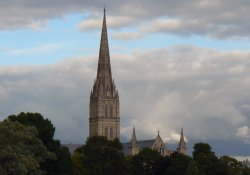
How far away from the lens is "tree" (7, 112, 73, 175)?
386ft

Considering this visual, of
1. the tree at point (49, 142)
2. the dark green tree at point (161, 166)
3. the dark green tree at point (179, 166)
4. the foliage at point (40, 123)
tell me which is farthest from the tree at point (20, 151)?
the dark green tree at point (161, 166)

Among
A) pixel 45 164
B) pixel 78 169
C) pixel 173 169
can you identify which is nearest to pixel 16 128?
pixel 45 164

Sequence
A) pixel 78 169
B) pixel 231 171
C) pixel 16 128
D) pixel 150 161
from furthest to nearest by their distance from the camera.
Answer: pixel 150 161, pixel 231 171, pixel 78 169, pixel 16 128

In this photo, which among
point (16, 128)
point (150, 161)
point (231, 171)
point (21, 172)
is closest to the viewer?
point (21, 172)

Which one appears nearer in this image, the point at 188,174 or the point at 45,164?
the point at 45,164

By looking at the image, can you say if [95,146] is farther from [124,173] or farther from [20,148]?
[20,148]

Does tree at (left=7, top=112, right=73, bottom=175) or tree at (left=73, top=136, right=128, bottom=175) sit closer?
tree at (left=7, top=112, right=73, bottom=175)

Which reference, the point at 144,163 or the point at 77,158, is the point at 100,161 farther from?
the point at 144,163

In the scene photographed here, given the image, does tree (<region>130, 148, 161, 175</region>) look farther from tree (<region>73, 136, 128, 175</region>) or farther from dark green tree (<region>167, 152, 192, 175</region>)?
tree (<region>73, 136, 128, 175</region>)

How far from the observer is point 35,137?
350ft

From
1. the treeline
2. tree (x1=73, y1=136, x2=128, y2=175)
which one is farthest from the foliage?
tree (x1=73, y1=136, x2=128, y2=175)

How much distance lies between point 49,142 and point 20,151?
21.2m

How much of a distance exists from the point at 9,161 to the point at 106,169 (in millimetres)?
53837

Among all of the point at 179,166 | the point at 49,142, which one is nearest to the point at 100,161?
the point at 179,166
